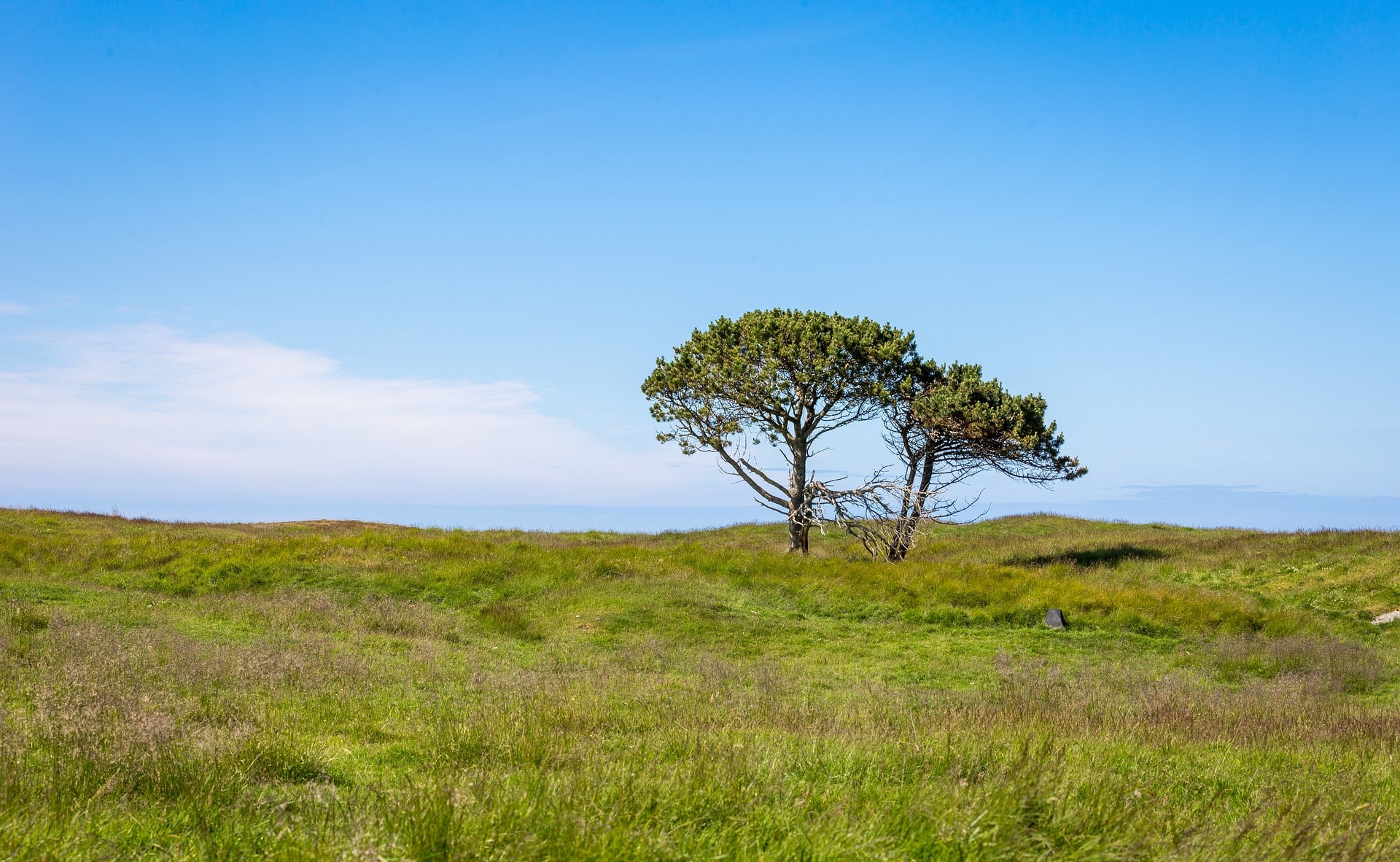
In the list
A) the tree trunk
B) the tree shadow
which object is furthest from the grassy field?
the tree shadow

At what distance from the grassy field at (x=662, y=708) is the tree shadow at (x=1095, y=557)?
28.7ft

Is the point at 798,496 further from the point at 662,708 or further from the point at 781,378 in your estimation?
the point at 662,708

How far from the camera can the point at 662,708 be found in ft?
30.9

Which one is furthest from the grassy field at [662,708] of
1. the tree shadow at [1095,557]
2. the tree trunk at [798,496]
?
the tree shadow at [1095,557]

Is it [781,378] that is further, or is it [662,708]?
[781,378]

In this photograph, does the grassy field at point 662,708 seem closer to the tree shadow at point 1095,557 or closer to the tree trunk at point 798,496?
the tree trunk at point 798,496

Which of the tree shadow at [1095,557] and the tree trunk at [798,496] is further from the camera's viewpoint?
the tree shadow at [1095,557]

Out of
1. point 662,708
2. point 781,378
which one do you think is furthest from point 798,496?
point 662,708

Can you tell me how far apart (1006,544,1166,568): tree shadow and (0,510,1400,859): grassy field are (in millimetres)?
8741

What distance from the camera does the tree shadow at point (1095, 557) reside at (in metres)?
35.1

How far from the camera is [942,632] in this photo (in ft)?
64.1

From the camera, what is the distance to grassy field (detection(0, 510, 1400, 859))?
4.41 meters

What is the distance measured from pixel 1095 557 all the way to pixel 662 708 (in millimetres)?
32190

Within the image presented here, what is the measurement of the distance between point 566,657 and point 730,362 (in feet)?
62.6
